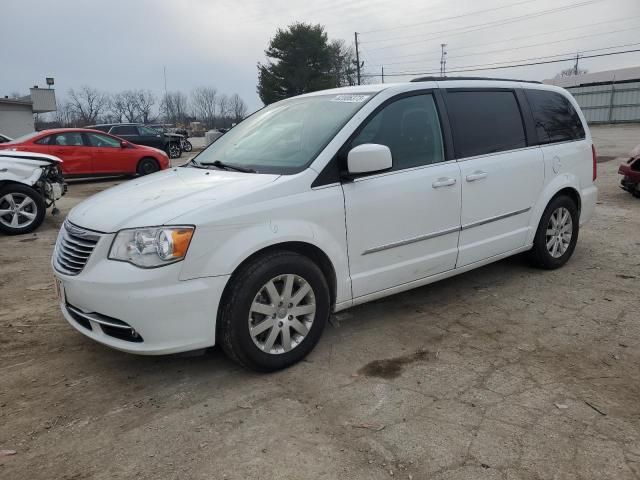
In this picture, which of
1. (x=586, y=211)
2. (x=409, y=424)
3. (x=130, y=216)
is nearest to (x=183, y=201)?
(x=130, y=216)

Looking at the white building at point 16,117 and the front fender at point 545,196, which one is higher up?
the white building at point 16,117

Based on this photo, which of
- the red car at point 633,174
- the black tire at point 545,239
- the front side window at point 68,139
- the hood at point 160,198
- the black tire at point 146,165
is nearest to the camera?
the hood at point 160,198

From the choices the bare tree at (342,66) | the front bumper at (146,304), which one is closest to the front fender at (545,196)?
the front bumper at (146,304)

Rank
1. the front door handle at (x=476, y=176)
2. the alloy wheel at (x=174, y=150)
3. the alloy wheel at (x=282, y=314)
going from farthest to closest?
the alloy wheel at (x=174, y=150) → the front door handle at (x=476, y=176) → the alloy wheel at (x=282, y=314)

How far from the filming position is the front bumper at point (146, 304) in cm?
284

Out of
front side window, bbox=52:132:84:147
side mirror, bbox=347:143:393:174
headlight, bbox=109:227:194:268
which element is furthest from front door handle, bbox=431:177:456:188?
front side window, bbox=52:132:84:147

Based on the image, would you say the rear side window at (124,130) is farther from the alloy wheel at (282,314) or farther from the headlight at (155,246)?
the alloy wheel at (282,314)

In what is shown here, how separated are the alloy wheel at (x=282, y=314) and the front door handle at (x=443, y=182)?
4.27ft

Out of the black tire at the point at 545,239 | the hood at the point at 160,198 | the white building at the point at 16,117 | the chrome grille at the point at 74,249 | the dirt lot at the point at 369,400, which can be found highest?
the white building at the point at 16,117

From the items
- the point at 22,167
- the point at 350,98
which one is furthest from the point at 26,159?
the point at 350,98

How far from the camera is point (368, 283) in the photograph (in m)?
3.64

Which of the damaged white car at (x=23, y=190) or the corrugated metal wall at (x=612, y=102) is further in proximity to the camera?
the corrugated metal wall at (x=612, y=102)

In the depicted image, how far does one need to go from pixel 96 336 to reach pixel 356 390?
1.58 m

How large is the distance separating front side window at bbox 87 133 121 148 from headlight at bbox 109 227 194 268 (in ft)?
40.1
